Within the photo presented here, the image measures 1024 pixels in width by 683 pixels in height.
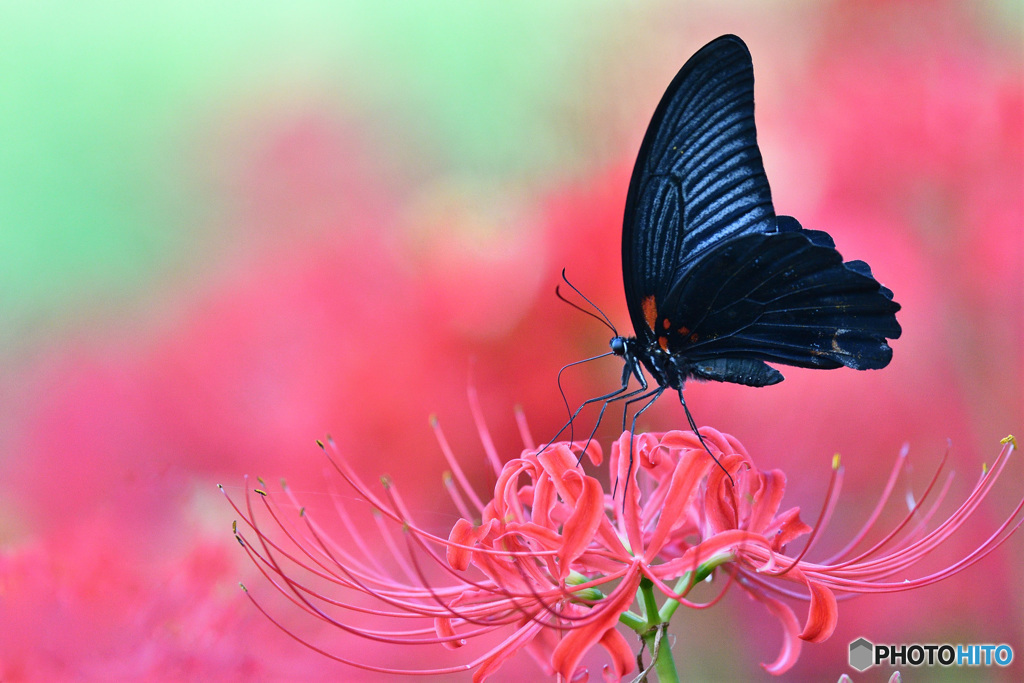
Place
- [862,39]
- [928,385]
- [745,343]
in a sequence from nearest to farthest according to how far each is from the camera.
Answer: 1. [745,343]
2. [928,385]
3. [862,39]

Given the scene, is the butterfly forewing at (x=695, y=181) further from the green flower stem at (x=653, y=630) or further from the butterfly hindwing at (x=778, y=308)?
the green flower stem at (x=653, y=630)

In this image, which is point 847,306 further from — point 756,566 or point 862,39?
point 862,39

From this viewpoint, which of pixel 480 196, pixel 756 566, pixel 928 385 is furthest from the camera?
pixel 480 196

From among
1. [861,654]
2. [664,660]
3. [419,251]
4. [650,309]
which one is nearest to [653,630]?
[664,660]

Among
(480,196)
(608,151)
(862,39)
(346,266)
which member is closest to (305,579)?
(346,266)

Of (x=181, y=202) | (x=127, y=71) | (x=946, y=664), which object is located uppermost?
(x=127, y=71)

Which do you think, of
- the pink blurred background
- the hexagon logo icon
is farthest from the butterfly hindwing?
the hexagon logo icon
